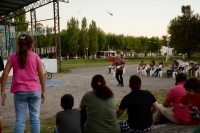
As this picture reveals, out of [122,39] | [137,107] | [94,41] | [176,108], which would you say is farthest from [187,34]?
[137,107]

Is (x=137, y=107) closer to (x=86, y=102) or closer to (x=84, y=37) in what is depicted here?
(x=86, y=102)

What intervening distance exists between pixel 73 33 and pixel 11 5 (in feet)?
141

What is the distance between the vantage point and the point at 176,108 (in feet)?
15.0

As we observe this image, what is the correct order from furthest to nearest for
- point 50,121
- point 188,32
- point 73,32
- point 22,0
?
point 73,32 → point 188,32 → point 22,0 → point 50,121

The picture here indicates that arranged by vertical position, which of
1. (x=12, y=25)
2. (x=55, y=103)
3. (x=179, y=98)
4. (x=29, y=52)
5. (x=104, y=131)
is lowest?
(x=55, y=103)

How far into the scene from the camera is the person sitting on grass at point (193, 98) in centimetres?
374

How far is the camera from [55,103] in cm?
904

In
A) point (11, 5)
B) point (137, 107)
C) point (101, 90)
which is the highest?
point (11, 5)

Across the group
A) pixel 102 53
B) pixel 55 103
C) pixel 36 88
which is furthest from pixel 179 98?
pixel 102 53

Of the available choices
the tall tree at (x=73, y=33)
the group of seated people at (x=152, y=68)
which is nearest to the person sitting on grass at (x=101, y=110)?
the group of seated people at (x=152, y=68)

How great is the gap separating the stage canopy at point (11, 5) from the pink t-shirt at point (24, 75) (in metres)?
22.2

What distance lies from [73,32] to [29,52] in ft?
216

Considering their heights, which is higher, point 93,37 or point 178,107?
point 93,37

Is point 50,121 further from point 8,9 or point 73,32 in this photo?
point 73,32
